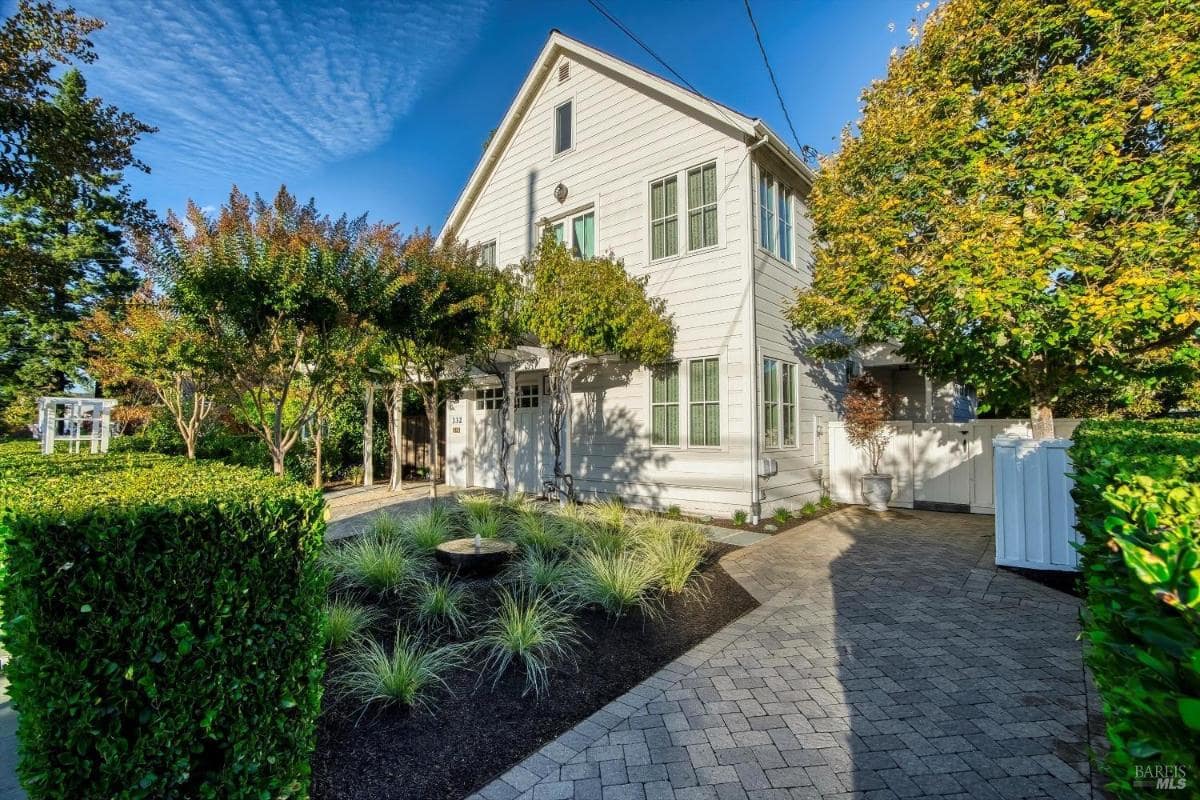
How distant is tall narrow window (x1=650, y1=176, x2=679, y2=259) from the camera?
895 centimetres

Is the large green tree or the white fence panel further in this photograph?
the large green tree

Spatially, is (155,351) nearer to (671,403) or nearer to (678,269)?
(671,403)

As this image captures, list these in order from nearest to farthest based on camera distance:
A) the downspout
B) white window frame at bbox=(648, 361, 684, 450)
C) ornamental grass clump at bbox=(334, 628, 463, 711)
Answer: ornamental grass clump at bbox=(334, 628, 463, 711), the downspout, white window frame at bbox=(648, 361, 684, 450)

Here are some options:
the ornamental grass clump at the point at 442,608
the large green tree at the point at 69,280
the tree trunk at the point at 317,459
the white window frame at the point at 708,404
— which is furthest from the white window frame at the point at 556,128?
the large green tree at the point at 69,280

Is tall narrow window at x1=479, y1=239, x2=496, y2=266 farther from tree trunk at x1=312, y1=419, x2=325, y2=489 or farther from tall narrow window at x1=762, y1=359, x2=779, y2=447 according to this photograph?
tall narrow window at x1=762, y1=359, x2=779, y2=447

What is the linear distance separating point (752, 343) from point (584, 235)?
4113 millimetres

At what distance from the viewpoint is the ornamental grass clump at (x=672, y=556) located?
4816 millimetres

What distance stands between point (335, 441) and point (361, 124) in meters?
7.11

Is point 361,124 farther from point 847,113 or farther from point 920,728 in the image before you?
point 920,728

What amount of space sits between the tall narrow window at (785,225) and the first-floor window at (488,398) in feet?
20.6

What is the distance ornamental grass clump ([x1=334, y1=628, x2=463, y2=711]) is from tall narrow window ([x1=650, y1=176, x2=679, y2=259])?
7.33m

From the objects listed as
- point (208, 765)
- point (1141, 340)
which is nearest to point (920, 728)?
point (208, 765)

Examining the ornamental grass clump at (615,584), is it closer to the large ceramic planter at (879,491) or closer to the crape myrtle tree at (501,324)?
the crape myrtle tree at (501,324)

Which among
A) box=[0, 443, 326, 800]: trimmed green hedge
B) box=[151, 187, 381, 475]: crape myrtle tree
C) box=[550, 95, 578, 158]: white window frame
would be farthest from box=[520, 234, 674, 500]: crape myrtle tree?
box=[0, 443, 326, 800]: trimmed green hedge
